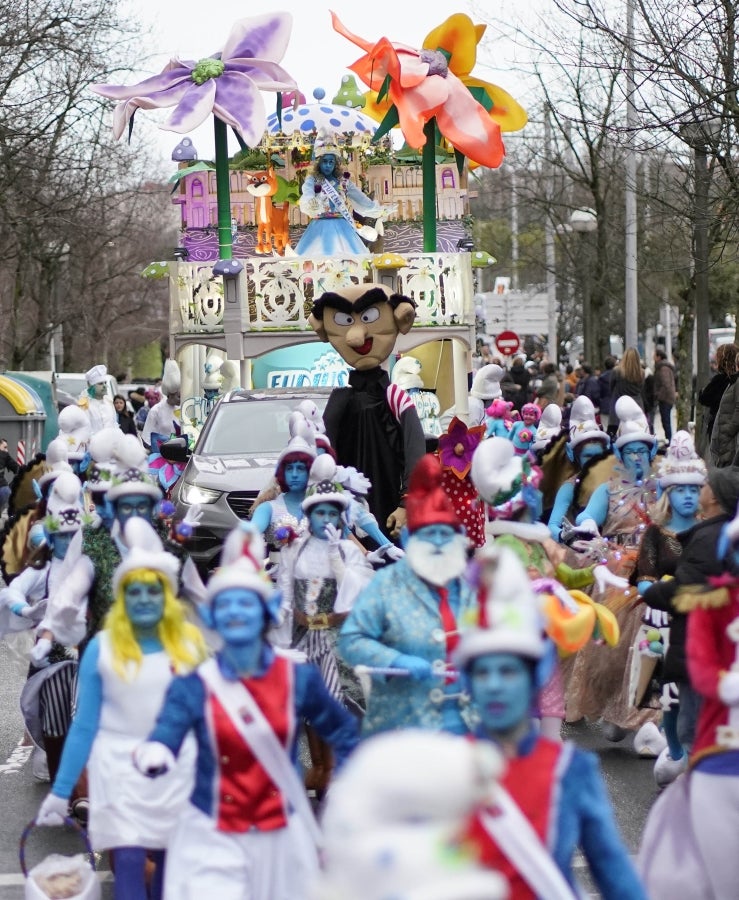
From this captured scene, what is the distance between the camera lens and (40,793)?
28.9 feet

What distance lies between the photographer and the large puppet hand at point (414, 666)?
552 cm

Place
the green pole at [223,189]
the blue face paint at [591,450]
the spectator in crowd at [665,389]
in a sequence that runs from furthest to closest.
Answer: the spectator in crowd at [665,389], the green pole at [223,189], the blue face paint at [591,450]

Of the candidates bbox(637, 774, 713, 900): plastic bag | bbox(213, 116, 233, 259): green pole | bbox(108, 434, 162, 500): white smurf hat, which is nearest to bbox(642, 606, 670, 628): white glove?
bbox(108, 434, 162, 500): white smurf hat

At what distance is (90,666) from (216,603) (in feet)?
3.36

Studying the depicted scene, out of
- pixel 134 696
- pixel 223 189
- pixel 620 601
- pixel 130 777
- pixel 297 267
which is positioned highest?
pixel 223 189

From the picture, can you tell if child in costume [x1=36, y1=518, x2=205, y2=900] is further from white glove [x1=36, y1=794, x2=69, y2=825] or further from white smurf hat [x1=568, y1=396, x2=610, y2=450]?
white smurf hat [x1=568, y1=396, x2=610, y2=450]

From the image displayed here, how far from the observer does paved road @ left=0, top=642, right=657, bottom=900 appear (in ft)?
24.6

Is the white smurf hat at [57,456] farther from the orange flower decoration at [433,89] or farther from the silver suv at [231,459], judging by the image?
the orange flower decoration at [433,89]

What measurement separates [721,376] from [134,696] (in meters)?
10.3

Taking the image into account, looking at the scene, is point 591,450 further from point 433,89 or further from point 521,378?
point 521,378

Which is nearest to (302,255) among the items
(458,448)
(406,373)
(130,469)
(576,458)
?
(406,373)

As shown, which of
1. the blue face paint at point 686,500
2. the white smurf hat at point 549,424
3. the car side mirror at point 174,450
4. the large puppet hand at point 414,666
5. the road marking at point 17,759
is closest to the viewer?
the large puppet hand at point 414,666

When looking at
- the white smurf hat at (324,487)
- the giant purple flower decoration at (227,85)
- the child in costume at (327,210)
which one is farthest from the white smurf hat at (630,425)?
the child in costume at (327,210)

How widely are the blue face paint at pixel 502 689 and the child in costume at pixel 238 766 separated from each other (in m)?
1.19
